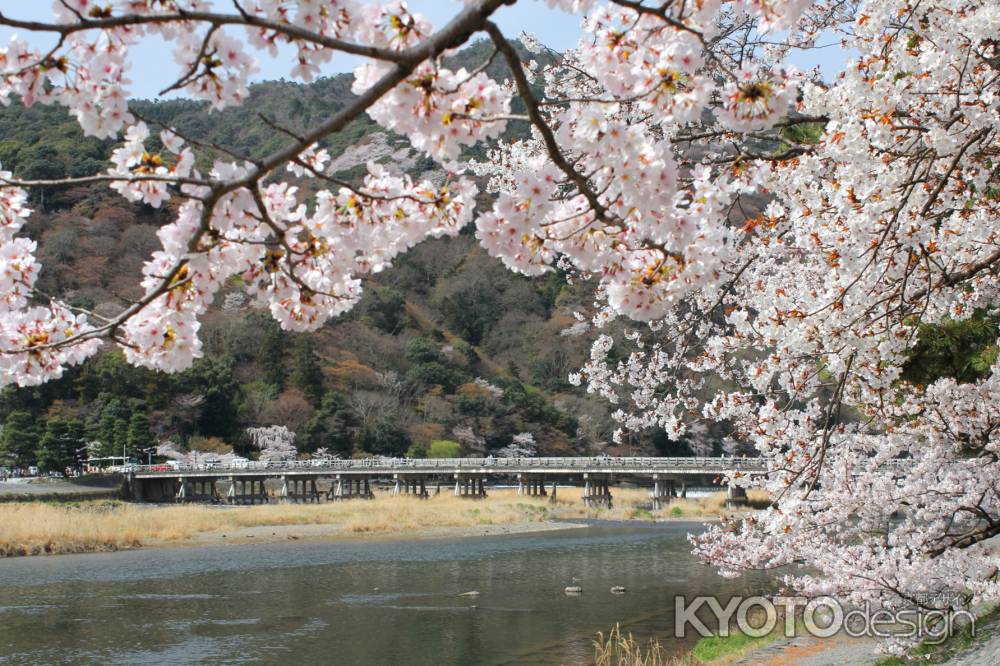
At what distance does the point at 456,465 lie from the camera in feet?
161

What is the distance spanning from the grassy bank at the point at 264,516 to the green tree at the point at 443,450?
5.65m

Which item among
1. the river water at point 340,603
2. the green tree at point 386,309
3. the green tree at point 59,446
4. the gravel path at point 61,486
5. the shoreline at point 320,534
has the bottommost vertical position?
the shoreline at point 320,534

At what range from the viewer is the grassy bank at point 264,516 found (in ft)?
91.7

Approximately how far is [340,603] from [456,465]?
31.0 m

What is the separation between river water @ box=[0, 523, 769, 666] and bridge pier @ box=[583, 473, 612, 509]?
1901 cm

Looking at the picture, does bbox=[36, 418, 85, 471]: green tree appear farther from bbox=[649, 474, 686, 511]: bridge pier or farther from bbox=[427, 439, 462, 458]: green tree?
bbox=[649, 474, 686, 511]: bridge pier

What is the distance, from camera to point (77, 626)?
1578cm

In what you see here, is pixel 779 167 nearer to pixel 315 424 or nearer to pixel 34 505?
pixel 34 505

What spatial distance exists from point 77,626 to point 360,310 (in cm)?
5406

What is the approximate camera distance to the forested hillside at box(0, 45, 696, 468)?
48.2 meters

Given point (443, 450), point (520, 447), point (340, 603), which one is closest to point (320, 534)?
point (340, 603)

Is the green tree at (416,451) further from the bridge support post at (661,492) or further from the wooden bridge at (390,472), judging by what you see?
the bridge support post at (661,492)

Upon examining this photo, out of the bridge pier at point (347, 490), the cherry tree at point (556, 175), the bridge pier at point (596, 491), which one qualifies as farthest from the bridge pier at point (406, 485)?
the cherry tree at point (556, 175)

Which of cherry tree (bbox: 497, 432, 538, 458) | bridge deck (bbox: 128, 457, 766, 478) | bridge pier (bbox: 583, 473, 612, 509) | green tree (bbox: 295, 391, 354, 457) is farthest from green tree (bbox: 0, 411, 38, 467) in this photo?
cherry tree (bbox: 497, 432, 538, 458)
